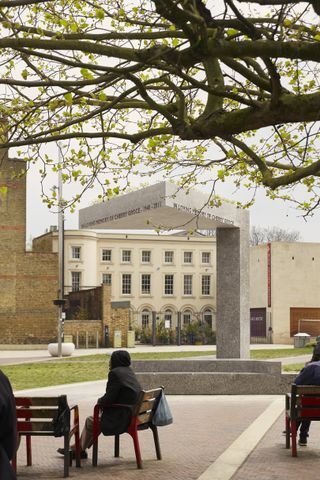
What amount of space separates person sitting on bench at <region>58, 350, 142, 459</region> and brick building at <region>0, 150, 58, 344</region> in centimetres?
4577

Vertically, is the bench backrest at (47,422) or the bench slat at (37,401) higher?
the bench slat at (37,401)

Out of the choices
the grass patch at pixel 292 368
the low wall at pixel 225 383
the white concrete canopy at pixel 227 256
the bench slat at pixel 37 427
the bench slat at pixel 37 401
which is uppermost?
the white concrete canopy at pixel 227 256

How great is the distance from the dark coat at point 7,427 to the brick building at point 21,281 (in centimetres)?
5138

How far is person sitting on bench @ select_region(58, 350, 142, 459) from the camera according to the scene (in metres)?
10.7

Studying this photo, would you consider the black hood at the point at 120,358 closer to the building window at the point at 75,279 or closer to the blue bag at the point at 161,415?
the blue bag at the point at 161,415

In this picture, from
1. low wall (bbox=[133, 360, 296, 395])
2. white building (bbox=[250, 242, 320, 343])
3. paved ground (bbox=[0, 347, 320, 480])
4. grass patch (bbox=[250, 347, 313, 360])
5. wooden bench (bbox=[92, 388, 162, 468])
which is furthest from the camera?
white building (bbox=[250, 242, 320, 343])

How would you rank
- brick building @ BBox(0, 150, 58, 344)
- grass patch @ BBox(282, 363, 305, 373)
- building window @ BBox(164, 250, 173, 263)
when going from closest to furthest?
grass patch @ BBox(282, 363, 305, 373) → brick building @ BBox(0, 150, 58, 344) → building window @ BBox(164, 250, 173, 263)

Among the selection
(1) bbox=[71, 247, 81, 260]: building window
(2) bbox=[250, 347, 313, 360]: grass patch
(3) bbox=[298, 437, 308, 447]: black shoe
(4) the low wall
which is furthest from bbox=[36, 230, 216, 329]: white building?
(3) bbox=[298, 437, 308, 447]: black shoe

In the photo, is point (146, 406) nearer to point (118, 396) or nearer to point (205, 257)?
point (118, 396)

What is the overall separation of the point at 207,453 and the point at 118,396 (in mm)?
1585

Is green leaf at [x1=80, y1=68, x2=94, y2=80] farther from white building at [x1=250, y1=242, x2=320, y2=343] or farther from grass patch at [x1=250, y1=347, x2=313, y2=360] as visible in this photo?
white building at [x1=250, y1=242, x2=320, y2=343]

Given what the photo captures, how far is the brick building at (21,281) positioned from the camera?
56.2m

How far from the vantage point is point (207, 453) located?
11594 millimetres

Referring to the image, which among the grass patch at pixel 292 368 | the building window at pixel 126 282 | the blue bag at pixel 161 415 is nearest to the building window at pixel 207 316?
the building window at pixel 126 282
